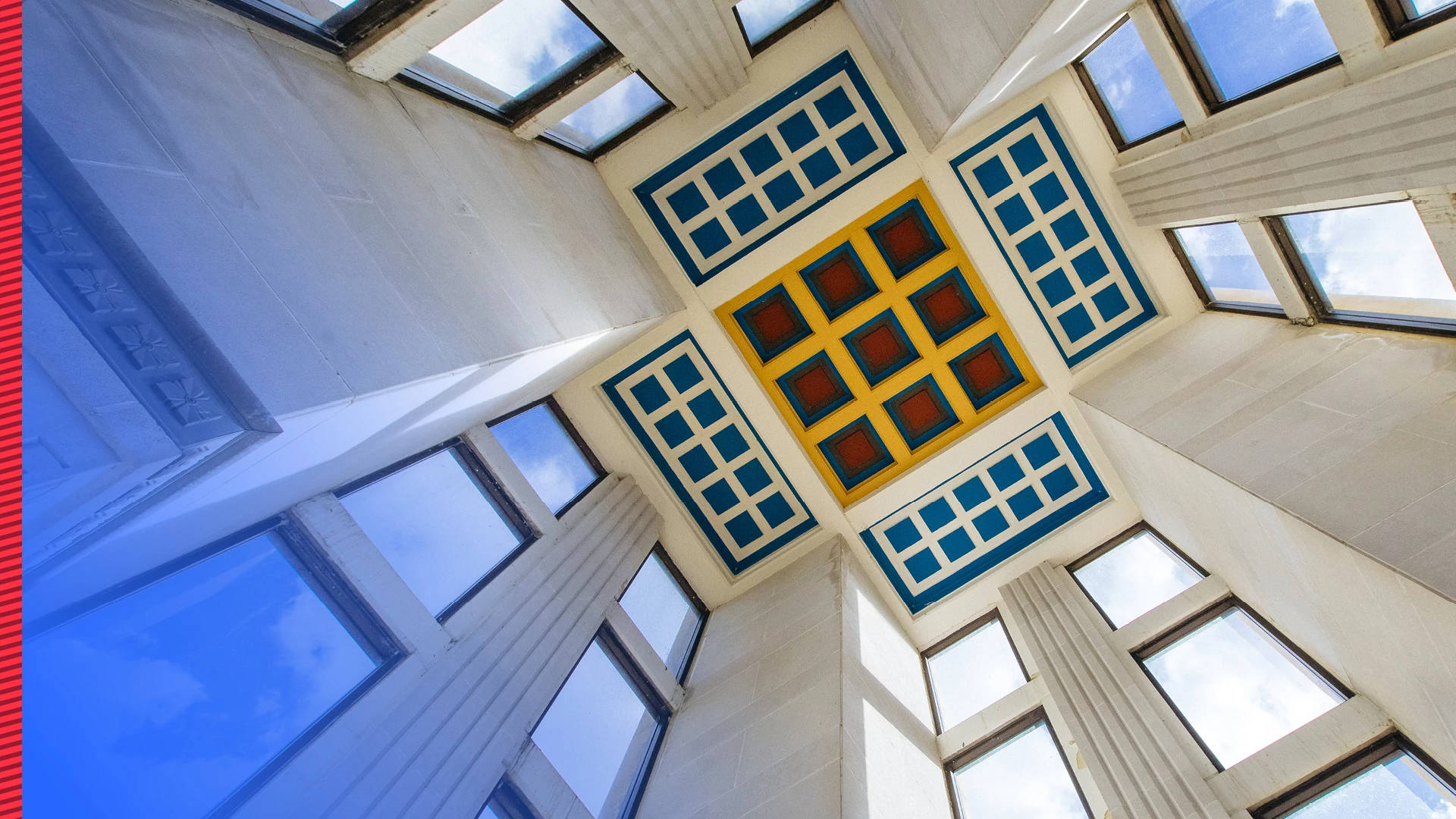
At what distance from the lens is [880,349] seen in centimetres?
839

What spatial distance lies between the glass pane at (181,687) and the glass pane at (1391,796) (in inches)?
199

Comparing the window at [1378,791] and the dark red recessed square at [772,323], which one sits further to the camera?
the dark red recessed square at [772,323]

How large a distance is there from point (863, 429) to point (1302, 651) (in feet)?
14.0

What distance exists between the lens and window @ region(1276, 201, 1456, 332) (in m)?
4.29

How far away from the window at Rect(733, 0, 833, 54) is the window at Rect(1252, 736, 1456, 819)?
640 centimetres

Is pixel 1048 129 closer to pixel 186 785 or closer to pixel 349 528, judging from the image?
pixel 349 528

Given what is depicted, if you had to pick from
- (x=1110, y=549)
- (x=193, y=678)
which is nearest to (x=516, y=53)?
(x=193, y=678)

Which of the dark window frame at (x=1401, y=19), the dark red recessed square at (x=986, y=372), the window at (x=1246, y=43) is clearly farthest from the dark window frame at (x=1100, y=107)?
the dark window frame at (x=1401, y=19)

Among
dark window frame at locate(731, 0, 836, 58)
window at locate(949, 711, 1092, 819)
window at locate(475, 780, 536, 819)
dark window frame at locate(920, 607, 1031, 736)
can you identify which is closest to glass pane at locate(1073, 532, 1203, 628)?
dark window frame at locate(920, 607, 1031, 736)

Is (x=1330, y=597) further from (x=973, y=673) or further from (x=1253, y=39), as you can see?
(x=973, y=673)

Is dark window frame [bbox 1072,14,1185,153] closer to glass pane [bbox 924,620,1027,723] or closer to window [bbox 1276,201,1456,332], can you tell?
window [bbox 1276,201,1456,332]

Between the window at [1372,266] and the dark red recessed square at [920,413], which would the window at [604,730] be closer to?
the dark red recessed square at [920,413]

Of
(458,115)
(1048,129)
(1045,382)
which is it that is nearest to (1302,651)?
(1045,382)

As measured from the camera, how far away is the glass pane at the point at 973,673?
6.65 meters
